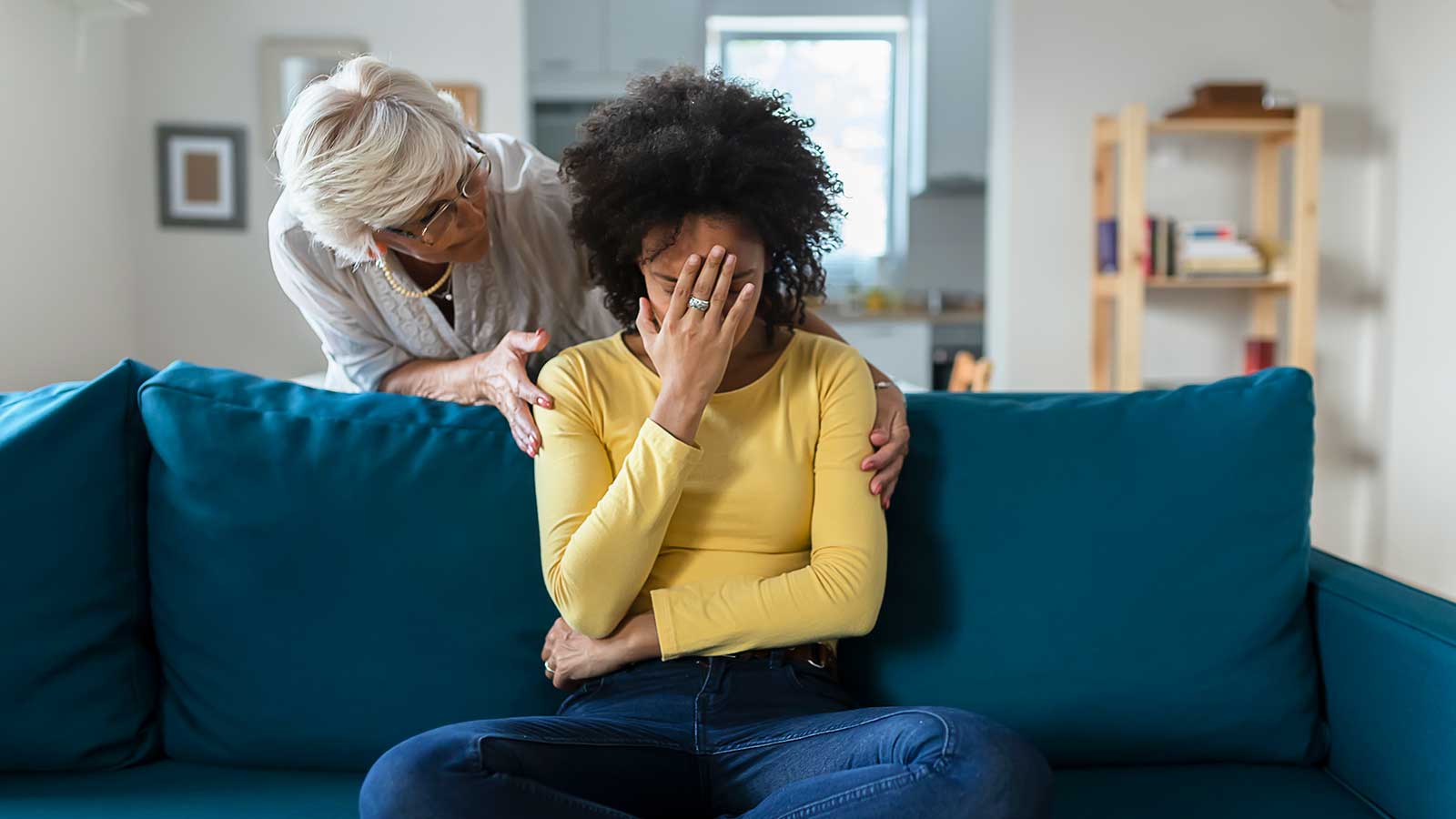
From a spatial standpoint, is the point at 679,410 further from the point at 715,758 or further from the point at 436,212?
the point at 436,212

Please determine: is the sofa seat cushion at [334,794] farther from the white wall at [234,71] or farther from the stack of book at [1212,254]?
the white wall at [234,71]

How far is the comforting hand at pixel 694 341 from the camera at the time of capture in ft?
4.41

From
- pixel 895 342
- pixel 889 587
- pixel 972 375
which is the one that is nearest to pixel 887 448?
pixel 889 587

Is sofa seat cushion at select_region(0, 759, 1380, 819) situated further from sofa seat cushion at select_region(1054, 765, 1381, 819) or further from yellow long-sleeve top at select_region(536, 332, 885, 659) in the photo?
yellow long-sleeve top at select_region(536, 332, 885, 659)

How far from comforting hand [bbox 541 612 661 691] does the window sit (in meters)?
5.65

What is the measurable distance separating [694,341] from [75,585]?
2.77 ft

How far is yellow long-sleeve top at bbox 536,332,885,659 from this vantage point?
4.36 feet

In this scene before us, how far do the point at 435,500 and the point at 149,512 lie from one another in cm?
38

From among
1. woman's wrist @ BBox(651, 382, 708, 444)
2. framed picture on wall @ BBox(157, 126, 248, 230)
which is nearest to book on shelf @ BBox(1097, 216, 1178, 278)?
woman's wrist @ BBox(651, 382, 708, 444)

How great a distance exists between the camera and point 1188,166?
4590 millimetres

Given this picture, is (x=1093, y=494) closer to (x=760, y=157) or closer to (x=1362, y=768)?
(x=1362, y=768)

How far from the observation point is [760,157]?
1433mm

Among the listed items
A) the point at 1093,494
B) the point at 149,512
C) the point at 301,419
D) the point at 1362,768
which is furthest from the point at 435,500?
the point at 1362,768

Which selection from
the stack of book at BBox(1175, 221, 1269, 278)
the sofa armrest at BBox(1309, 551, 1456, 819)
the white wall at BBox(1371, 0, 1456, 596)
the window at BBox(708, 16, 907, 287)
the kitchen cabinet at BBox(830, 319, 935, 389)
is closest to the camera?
the sofa armrest at BBox(1309, 551, 1456, 819)
